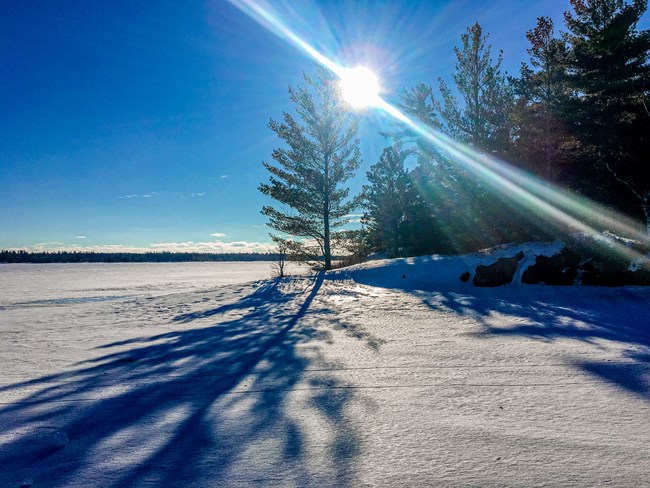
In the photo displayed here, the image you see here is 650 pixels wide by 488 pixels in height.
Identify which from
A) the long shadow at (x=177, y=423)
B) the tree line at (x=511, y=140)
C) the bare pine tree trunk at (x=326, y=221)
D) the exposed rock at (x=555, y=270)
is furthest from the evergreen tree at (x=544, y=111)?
the long shadow at (x=177, y=423)

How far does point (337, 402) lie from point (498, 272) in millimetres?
7311

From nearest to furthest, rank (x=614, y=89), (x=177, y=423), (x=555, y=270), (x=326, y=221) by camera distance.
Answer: (x=177, y=423), (x=555, y=270), (x=614, y=89), (x=326, y=221)

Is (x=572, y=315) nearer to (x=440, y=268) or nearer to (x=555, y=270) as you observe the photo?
(x=555, y=270)

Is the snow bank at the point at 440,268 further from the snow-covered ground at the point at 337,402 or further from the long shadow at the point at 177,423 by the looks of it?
the long shadow at the point at 177,423

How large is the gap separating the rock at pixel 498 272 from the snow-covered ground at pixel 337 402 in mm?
2762

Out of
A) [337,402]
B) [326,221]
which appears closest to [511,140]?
[326,221]

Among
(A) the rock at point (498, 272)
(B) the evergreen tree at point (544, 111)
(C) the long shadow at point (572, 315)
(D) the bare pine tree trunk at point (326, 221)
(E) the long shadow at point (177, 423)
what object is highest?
(B) the evergreen tree at point (544, 111)

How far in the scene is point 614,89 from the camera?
1323 cm

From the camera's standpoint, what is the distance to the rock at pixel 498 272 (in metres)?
8.60

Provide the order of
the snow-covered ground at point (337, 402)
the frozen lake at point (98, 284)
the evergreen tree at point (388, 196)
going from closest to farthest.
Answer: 1. the snow-covered ground at point (337, 402)
2. the frozen lake at point (98, 284)
3. the evergreen tree at point (388, 196)

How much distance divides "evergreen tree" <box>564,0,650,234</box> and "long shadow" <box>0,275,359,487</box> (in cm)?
1462

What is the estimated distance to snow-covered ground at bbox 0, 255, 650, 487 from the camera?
1.69m

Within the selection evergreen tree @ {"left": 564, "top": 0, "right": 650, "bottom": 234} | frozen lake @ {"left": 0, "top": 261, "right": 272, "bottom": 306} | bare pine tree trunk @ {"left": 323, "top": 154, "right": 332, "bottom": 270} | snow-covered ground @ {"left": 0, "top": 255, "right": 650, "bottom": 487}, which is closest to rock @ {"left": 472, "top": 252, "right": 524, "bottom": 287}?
snow-covered ground @ {"left": 0, "top": 255, "right": 650, "bottom": 487}

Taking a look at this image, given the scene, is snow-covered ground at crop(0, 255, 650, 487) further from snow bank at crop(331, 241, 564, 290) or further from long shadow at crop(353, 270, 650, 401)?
snow bank at crop(331, 241, 564, 290)
